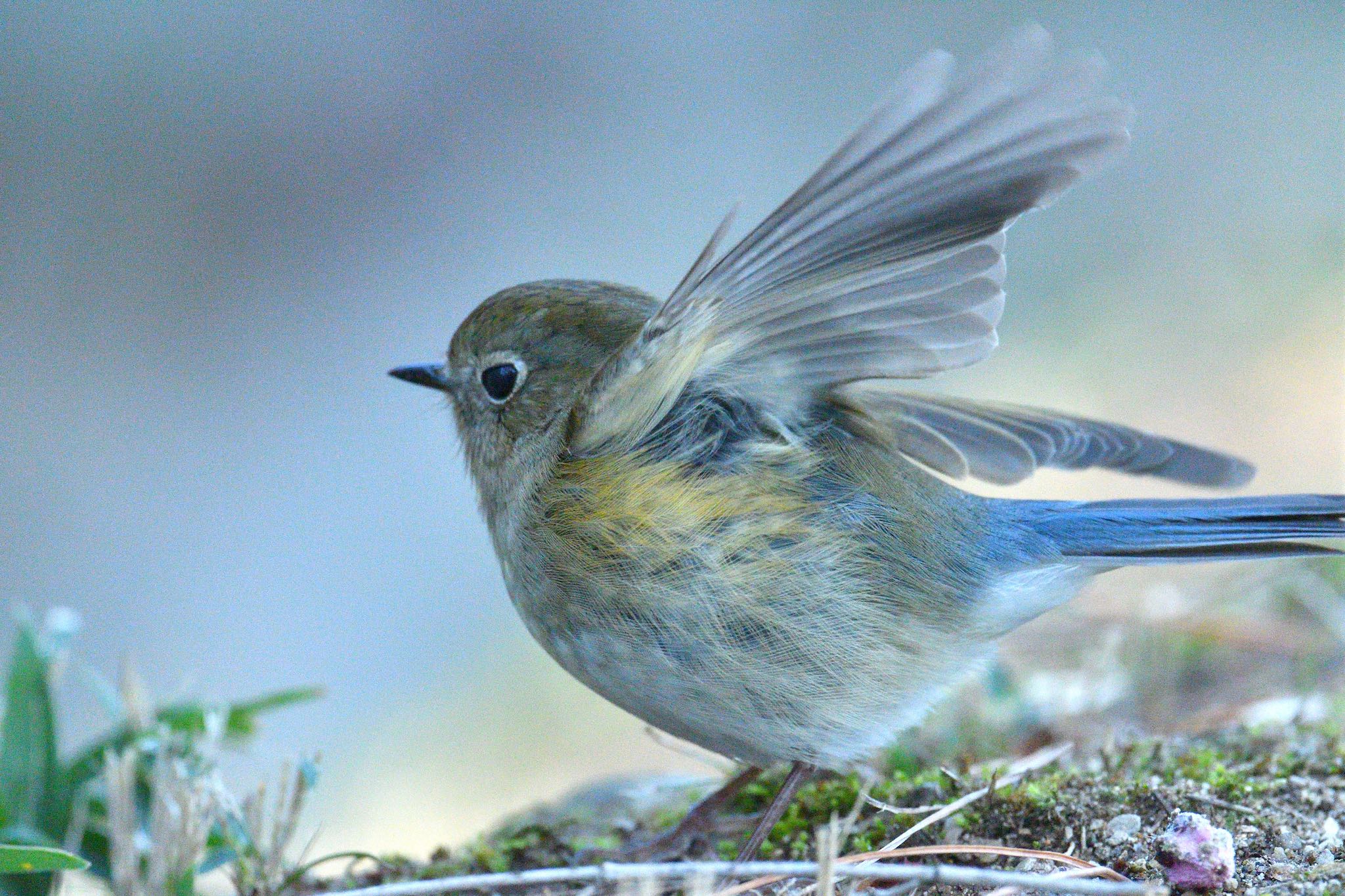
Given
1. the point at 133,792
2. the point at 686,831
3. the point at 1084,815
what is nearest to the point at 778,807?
the point at 686,831

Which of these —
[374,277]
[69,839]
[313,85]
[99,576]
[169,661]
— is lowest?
[69,839]

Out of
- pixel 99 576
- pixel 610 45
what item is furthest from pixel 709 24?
pixel 99 576

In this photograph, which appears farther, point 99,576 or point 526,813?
point 99,576

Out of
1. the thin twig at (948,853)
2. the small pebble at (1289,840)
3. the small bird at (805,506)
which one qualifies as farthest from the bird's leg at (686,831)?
the small pebble at (1289,840)

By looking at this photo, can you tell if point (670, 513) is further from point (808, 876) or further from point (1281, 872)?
point (1281, 872)

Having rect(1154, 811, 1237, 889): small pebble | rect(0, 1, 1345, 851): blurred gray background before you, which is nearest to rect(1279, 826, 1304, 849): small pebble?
rect(1154, 811, 1237, 889): small pebble

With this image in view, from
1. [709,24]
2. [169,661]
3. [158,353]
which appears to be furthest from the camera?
[709,24]

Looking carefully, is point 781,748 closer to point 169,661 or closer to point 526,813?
point 526,813

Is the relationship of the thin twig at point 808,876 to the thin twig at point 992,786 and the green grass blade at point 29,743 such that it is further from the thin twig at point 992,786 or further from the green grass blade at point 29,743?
the green grass blade at point 29,743
